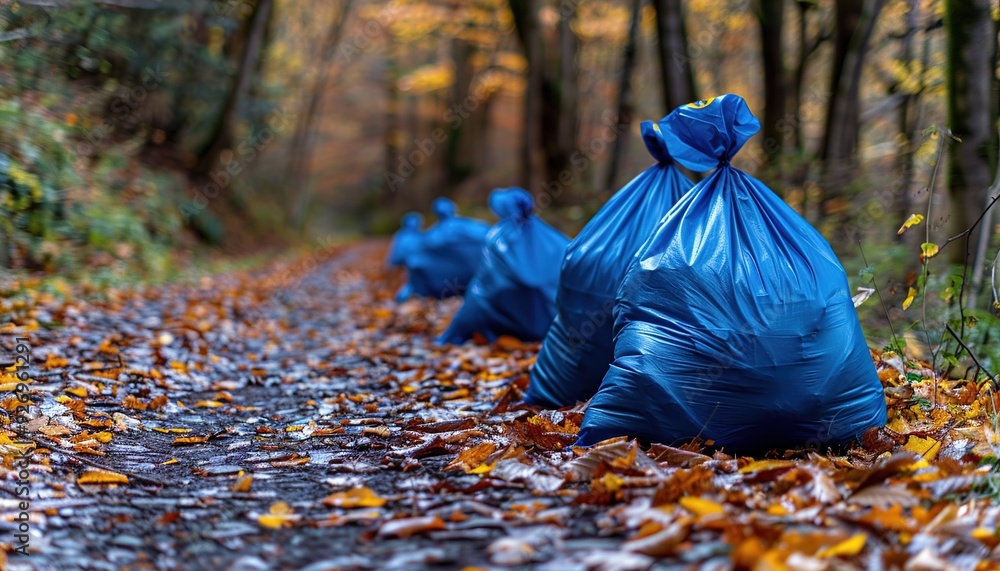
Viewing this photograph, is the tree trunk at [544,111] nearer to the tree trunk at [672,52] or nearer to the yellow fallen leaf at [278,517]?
the tree trunk at [672,52]

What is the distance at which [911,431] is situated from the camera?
2.66 meters

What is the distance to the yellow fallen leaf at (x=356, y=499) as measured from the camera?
218cm

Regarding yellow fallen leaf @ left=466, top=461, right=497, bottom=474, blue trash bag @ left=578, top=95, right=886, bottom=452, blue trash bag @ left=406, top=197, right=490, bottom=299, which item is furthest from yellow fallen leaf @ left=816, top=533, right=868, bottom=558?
blue trash bag @ left=406, top=197, right=490, bottom=299

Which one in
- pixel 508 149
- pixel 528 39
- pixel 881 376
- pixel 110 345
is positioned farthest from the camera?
pixel 508 149

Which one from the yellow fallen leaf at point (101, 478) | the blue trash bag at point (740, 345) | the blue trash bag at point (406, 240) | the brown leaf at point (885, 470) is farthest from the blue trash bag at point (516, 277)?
the blue trash bag at point (406, 240)

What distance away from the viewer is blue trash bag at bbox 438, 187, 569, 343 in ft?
15.7

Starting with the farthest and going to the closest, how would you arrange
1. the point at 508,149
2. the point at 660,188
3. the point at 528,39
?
1. the point at 508,149
2. the point at 528,39
3. the point at 660,188

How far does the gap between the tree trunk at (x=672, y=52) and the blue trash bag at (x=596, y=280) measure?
375 cm

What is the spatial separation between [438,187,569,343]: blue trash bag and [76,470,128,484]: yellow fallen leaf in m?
2.69

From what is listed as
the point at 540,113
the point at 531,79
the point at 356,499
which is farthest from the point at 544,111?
the point at 356,499

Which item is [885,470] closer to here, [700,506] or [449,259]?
[700,506]

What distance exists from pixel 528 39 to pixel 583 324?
7779 mm

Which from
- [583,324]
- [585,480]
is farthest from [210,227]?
[585,480]

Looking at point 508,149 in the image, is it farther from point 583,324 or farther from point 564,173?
point 583,324
